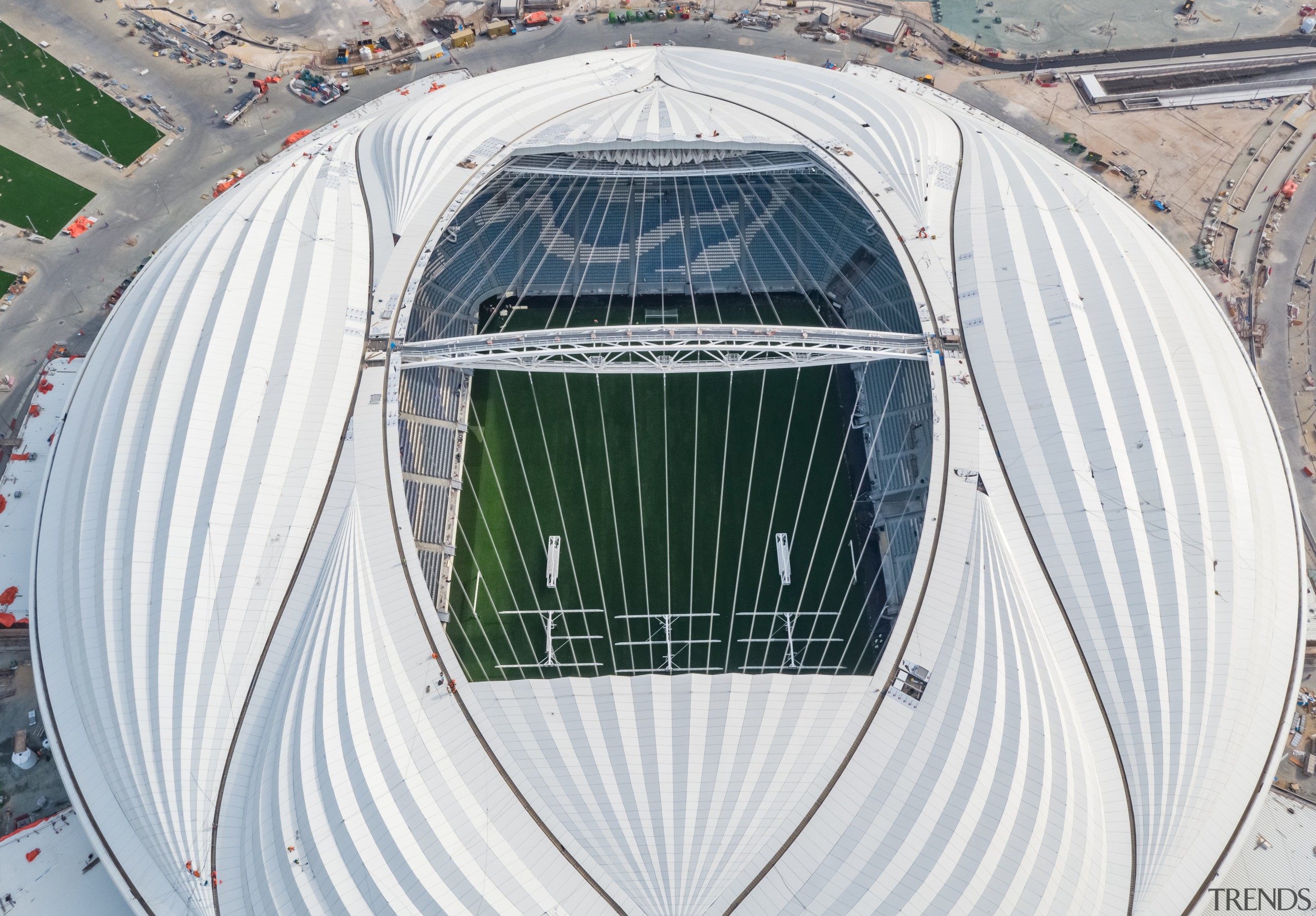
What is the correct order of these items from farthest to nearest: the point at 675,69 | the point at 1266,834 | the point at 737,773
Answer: the point at 675,69 < the point at 1266,834 < the point at 737,773

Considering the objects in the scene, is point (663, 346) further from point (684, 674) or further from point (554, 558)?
point (684, 674)

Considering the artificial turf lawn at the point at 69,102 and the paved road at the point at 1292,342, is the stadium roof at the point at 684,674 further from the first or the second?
the artificial turf lawn at the point at 69,102

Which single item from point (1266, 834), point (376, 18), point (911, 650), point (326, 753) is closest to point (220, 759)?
point (326, 753)

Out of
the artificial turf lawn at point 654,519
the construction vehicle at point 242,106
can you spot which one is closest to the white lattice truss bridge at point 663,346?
the artificial turf lawn at point 654,519

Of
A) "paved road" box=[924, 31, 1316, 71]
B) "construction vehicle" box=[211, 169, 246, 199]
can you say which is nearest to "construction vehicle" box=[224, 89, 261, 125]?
"construction vehicle" box=[211, 169, 246, 199]

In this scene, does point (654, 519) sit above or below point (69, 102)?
below

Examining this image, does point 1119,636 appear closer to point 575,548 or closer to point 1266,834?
point 1266,834

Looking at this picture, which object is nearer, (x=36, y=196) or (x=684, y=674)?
(x=684, y=674)

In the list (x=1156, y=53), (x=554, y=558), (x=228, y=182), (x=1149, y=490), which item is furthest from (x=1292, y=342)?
(x=228, y=182)
